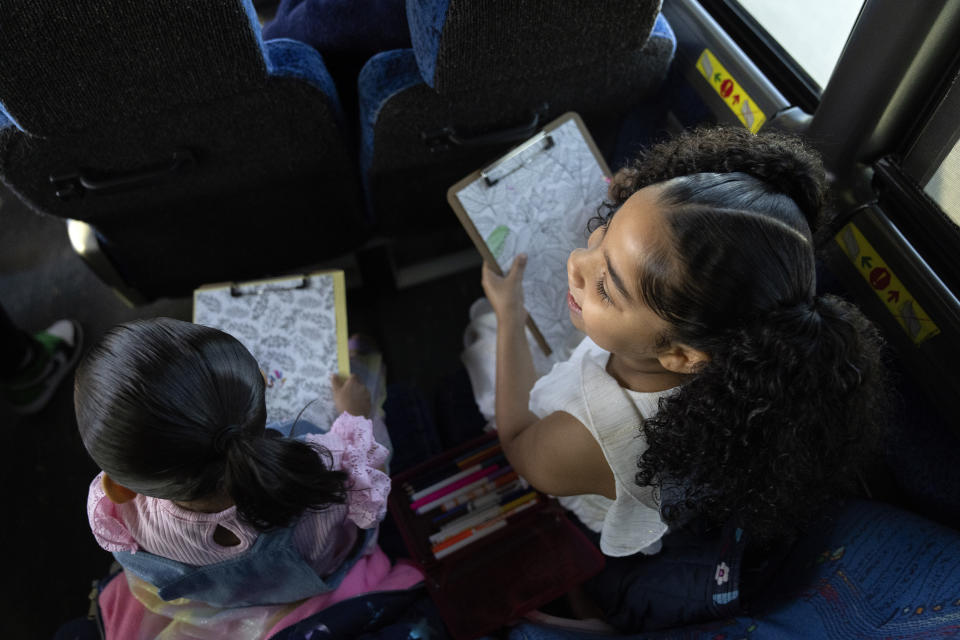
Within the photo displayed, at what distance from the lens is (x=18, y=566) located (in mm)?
1404

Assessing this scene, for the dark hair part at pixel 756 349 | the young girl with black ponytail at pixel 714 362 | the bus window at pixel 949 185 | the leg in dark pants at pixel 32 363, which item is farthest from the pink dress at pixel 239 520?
the leg in dark pants at pixel 32 363

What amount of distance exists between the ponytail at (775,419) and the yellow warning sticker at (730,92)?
0.52m

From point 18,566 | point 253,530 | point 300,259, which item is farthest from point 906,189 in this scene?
point 18,566

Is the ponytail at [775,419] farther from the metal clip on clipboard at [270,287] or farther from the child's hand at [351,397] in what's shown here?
the metal clip on clipboard at [270,287]

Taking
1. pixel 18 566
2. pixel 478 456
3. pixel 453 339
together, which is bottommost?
pixel 18 566

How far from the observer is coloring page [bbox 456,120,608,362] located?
3.64 feet

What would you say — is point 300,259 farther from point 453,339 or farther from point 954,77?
point 954,77

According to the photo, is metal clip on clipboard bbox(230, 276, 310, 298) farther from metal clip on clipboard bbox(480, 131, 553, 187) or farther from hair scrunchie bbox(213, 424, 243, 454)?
hair scrunchie bbox(213, 424, 243, 454)

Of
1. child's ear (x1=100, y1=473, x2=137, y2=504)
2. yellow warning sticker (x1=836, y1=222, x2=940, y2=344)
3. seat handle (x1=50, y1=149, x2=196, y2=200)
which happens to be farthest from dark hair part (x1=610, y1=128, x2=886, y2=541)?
seat handle (x1=50, y1=149, x2=196, y2=200)

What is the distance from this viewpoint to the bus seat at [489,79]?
0.90 meters

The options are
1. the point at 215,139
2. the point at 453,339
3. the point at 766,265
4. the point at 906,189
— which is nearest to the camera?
the point at 766,265

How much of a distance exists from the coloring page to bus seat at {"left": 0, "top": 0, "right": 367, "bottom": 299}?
355 millimetres

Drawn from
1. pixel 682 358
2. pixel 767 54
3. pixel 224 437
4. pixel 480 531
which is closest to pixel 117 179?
pixel 224 437

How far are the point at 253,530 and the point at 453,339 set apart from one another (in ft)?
3.19
